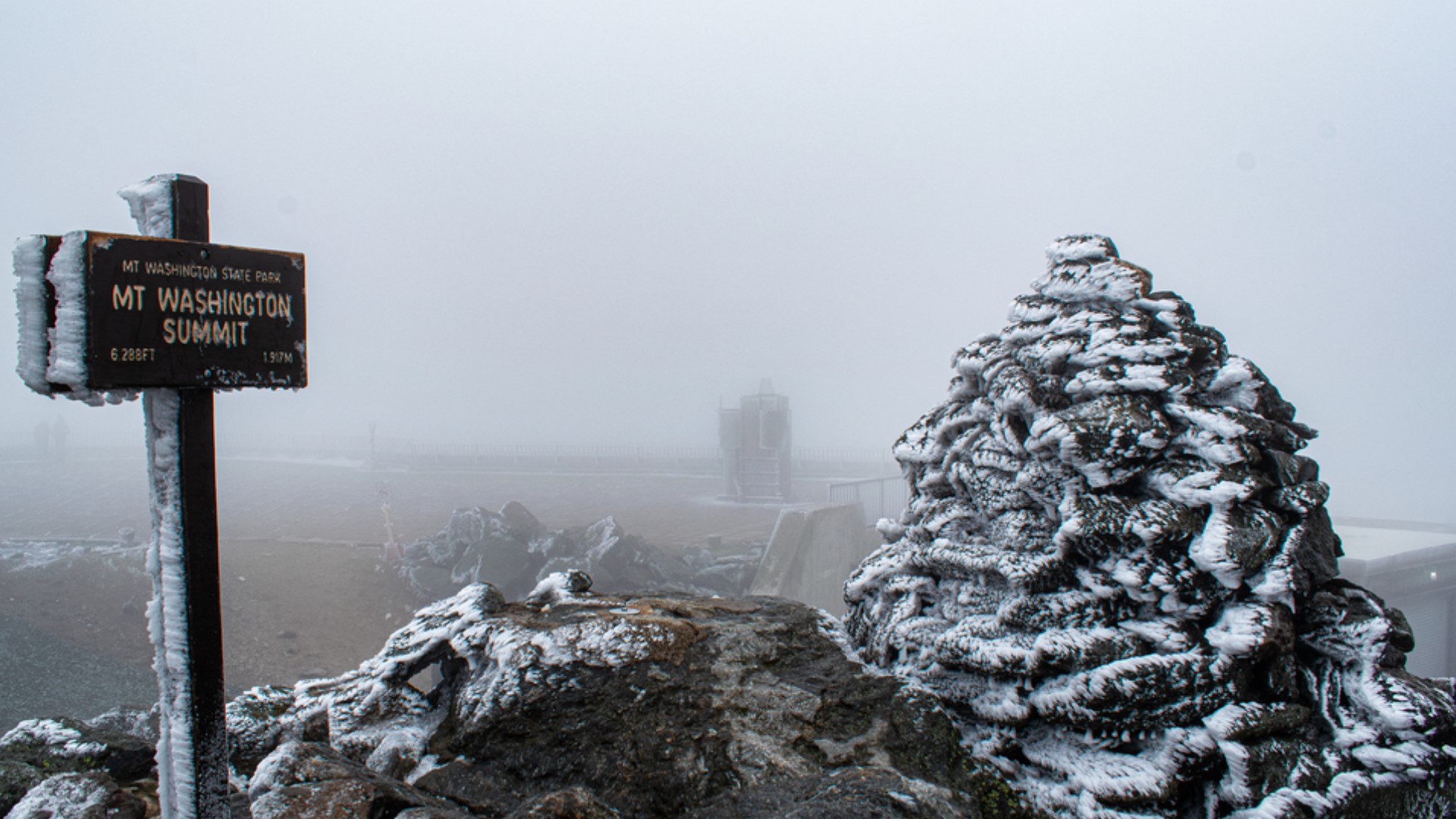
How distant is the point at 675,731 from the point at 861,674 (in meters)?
0.86

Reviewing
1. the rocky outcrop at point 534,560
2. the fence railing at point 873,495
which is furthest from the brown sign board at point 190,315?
the fence railing at point 873,495

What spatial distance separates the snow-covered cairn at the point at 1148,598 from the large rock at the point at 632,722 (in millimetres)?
393

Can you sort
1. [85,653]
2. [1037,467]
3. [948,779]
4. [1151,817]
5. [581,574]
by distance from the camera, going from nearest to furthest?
1. [1151,817]
2. [948,779]
3. [1037,467]
4. [581,574]
5. [85,653]

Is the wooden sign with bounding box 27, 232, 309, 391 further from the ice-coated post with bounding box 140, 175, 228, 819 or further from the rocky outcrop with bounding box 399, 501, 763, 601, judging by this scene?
the rocky outcrop with bounding box 399, 501, 763, 601

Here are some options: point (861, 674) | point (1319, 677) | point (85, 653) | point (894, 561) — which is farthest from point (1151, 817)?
point (85, 653)

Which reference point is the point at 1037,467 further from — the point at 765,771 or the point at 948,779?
the point at 765,771

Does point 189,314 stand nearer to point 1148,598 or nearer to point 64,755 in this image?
point 64,755

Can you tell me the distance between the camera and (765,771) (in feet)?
8.61

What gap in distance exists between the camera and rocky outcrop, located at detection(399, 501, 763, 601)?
15.6 m

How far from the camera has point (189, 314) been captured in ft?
7.80

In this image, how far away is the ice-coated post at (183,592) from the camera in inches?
95.2

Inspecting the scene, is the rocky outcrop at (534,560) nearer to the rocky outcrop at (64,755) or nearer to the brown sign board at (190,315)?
the rocky outcrop at (64,755)

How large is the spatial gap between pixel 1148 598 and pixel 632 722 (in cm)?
196

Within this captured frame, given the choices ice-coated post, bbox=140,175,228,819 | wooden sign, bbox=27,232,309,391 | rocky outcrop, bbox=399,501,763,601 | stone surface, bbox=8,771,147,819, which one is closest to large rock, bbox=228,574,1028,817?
ice-coated post, bbox=140,175,228,819
